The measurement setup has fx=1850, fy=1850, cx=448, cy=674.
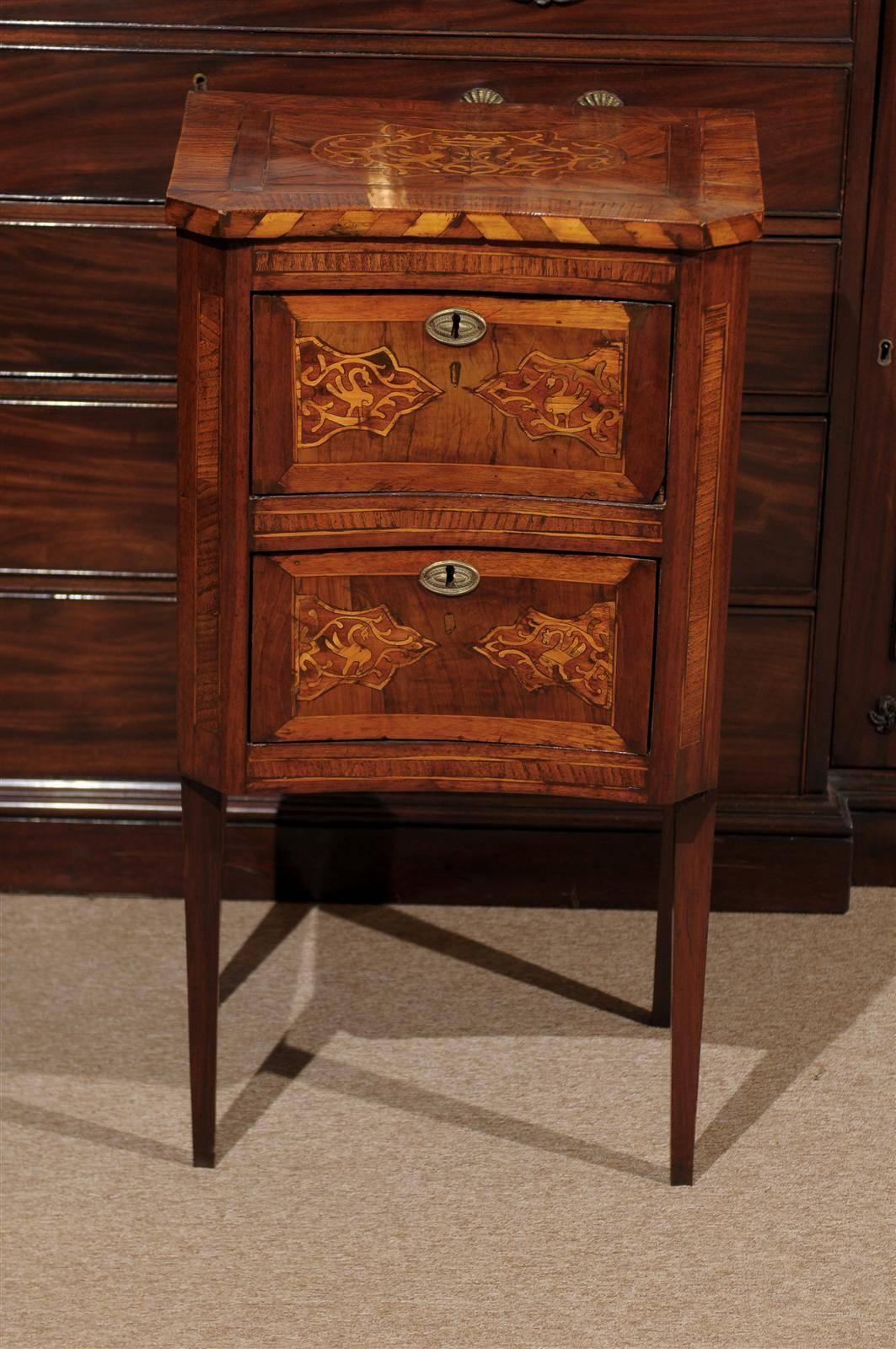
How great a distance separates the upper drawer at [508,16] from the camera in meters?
2.03

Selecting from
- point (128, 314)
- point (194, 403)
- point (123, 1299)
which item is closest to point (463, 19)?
point (128, 314)

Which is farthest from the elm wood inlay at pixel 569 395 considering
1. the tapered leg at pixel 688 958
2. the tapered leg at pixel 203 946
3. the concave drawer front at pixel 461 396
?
the tapered leg at pixel 203 946

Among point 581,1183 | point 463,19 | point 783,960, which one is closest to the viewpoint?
point 581,1183

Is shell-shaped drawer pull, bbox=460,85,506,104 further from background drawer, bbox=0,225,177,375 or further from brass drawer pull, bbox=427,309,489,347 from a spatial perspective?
brass drawer pull, bbox=427,309,489,347

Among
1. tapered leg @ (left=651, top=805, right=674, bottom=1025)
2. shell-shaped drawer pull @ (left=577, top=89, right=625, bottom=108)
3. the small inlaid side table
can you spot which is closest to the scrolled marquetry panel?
the small inlaid side table

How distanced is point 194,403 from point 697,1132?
88cm

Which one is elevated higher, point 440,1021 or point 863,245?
point 863,245

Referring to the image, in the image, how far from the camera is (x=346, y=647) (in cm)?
165

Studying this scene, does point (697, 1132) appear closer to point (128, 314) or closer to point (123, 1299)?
point (123, 1299)

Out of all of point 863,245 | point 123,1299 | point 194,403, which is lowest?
point 123,1299

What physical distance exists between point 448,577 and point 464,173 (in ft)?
1.15

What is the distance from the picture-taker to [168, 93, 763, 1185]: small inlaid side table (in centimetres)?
154

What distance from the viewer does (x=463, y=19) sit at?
2033 mm

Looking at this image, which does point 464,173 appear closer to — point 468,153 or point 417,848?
point 468,153
